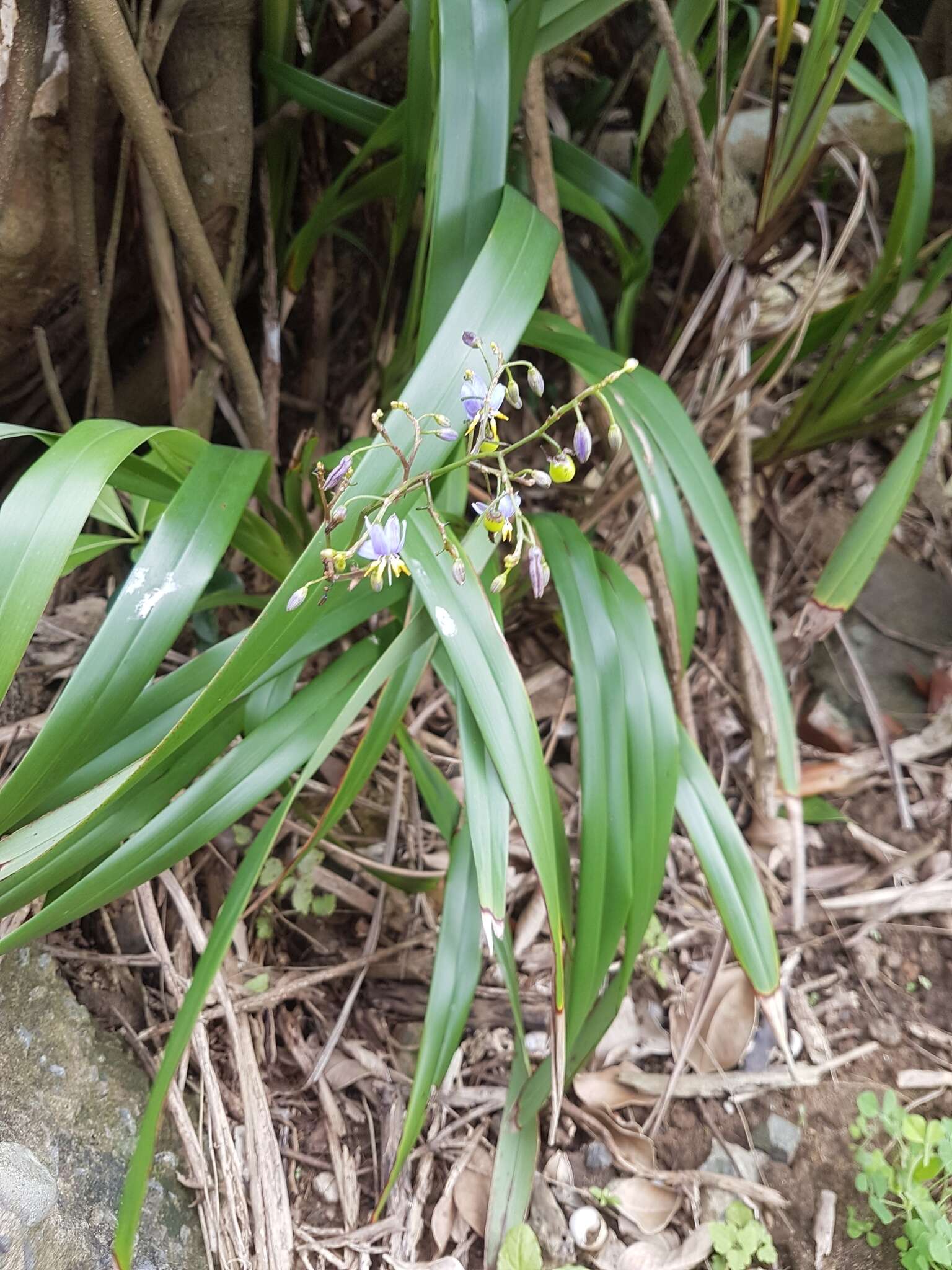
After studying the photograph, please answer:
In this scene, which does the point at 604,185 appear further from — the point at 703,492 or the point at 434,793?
the point at 434,793

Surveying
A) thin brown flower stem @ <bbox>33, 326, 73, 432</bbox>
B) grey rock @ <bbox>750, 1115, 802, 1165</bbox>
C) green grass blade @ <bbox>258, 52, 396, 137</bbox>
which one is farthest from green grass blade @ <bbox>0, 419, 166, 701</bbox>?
grey rock @ <bbox>750, 1115, 802, 1165</bbox>

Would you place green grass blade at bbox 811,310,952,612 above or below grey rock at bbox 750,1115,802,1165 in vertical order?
above

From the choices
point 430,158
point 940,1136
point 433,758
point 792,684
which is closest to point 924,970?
point 940,1136

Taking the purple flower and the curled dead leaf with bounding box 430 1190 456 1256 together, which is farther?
the curled dead leaf with bounding box 430 1190 456 1256

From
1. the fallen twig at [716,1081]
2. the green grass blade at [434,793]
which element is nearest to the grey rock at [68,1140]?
the green grass blade at [434,793]

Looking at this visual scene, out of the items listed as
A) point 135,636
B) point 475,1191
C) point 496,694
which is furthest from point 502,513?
point 475,1191

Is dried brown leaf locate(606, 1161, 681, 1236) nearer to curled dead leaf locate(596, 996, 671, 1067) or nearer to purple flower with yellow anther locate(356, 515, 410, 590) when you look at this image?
curled dead leaf locate(596, 996, 671, 1067)
